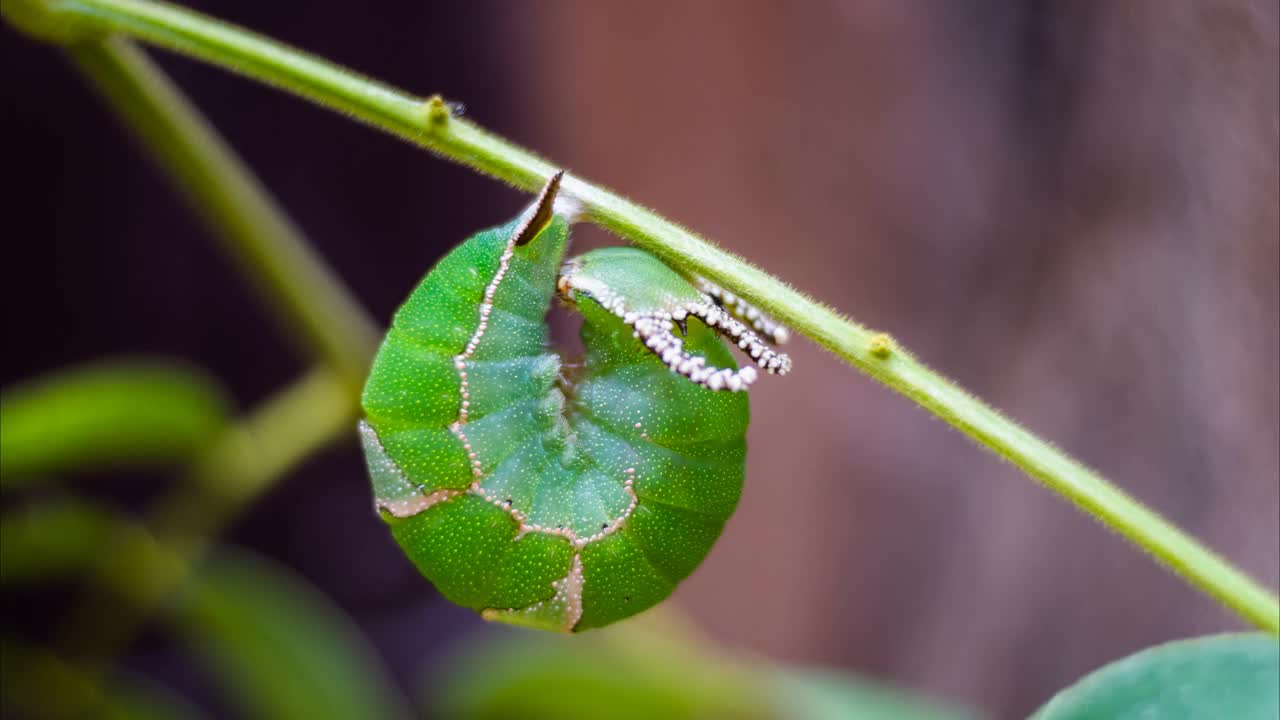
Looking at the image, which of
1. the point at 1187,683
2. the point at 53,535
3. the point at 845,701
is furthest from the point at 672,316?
the point at 53,535

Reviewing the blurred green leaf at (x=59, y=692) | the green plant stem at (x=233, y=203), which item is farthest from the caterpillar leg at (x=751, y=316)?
the blurred green leaf at (x=59, y=692)

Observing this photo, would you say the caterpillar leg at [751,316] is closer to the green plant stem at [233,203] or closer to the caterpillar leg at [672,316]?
the caterpillar leg at [672,316]

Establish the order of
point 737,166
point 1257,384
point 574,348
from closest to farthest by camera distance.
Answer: point 1257,384, point 737,166, point 574,348

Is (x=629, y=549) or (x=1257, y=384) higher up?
(x=1257, y=384)

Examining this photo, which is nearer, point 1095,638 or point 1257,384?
point 1257,384

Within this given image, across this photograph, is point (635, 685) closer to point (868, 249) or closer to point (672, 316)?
point (672, 316)

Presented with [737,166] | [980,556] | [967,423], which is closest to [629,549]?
[967,423]

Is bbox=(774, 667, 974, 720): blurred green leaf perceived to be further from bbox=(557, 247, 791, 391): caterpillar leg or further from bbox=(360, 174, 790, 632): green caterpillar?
bbox=(557, 247, 791, 391): caterpillar leg

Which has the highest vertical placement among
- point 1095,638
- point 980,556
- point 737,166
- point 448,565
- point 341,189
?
point 737,166

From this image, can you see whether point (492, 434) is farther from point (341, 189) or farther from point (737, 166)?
point (737, 166)
